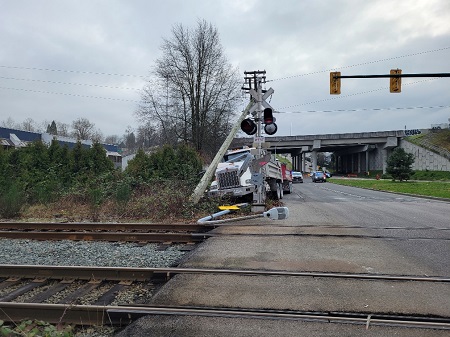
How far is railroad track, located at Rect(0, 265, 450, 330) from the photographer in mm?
4359

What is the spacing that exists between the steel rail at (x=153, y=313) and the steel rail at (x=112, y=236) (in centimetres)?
471

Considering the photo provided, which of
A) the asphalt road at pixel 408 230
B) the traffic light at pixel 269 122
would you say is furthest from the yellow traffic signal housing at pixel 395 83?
the traffic light at pixel 269 122

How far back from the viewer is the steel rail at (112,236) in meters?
9.41

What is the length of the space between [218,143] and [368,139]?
170ft

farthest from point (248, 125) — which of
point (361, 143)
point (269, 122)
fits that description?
point (361, 143)

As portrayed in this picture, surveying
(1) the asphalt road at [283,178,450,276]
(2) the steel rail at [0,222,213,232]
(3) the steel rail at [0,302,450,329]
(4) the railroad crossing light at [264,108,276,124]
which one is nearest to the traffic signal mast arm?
(4) the railroad crossing light at [264,108,276,124]

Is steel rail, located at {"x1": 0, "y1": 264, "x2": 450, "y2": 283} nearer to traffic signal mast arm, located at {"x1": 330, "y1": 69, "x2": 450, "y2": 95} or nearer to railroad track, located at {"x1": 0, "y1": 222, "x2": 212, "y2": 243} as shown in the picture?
railroad track, located at {"x1": 0, "y1": 222, "x2": 212, "y2": 243}

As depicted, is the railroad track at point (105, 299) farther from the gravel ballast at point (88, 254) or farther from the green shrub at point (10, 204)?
the green shrub at point (10, 204)

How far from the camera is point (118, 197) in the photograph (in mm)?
15000

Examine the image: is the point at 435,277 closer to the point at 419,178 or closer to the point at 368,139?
the point at 419,178

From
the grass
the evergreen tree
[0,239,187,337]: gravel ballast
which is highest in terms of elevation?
the evergreen tree

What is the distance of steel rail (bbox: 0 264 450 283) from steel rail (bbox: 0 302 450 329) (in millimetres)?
1458

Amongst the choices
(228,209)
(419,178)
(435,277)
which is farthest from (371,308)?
(419,178)

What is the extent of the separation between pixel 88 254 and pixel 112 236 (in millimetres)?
1651
